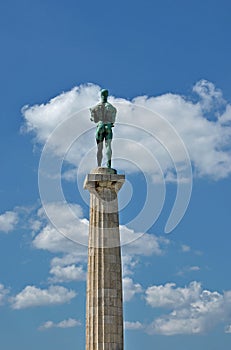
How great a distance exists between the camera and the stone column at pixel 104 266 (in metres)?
33.7

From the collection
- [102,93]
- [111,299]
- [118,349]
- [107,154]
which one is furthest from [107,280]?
[102,93]

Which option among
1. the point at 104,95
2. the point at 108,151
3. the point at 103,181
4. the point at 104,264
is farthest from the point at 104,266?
the point at 104,95

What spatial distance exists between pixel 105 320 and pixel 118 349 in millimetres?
1499

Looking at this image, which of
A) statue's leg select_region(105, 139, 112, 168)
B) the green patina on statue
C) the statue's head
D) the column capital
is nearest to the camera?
the column capital

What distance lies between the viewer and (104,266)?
34.4 m

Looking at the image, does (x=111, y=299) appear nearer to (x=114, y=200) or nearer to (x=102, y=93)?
(x=114, y=200)

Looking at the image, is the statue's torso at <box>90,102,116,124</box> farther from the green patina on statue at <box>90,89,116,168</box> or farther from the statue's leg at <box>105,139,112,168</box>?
the statue's leg at <box>105,139,112,168</box>

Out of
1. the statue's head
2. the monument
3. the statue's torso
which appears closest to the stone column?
the monument

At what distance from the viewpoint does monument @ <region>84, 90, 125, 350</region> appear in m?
33.7

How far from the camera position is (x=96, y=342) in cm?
3344

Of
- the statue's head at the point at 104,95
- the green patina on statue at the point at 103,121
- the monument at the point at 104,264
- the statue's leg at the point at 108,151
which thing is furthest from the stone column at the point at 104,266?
the statue's head at the point at 104,95

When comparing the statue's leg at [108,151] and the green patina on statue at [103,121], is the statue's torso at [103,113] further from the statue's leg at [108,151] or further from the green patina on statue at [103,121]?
the statue's leg at [108,151]

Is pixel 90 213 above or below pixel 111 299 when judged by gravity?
above

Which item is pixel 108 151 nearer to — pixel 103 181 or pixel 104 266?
pixel 103 181
